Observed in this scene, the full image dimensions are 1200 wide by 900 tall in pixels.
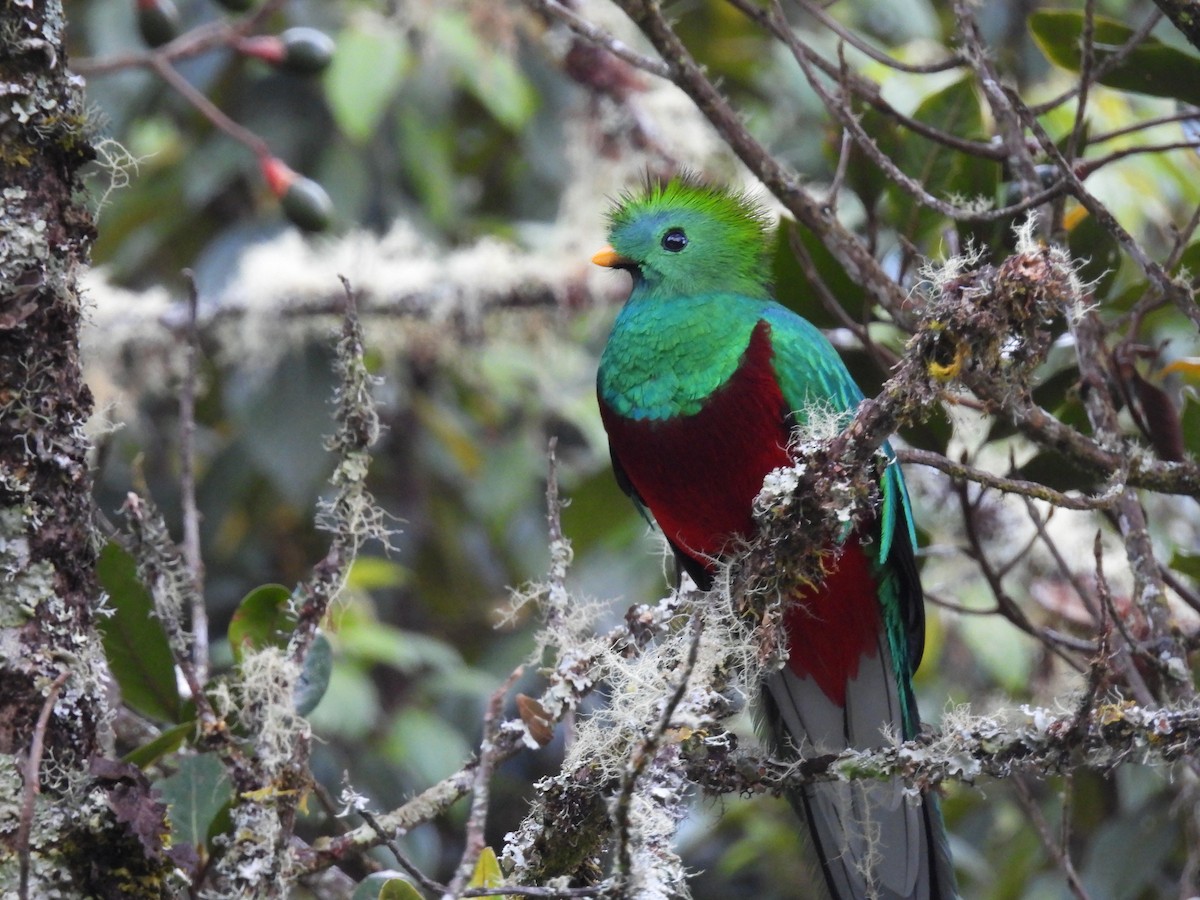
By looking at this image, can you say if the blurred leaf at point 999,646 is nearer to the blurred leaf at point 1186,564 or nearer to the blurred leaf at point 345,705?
the blurred leaf at point 1186,564

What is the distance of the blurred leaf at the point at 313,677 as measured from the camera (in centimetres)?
193

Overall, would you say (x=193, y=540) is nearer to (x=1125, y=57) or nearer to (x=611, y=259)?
(x=611, y=259)

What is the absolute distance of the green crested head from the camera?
2.67 m

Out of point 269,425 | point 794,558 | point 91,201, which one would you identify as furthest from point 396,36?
point 794,558

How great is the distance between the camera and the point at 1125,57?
232 cm

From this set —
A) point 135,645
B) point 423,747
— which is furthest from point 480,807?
point 423,747

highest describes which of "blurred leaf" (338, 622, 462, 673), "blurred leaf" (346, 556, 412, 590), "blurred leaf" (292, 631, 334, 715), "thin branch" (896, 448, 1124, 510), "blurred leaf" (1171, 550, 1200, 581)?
"blurred leaf" (346, 556, 412, 590)

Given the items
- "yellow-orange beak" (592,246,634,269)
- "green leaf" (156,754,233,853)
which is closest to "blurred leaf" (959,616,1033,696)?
"yellow-orange beak" (592,246,634,269)

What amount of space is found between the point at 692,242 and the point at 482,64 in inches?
84.6

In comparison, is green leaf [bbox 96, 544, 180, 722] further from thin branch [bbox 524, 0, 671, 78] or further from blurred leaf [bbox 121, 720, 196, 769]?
thin branch [bbox 524, 0, 671, 78]

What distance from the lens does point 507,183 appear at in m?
5.64

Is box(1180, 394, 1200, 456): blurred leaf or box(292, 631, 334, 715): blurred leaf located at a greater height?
box(1180, 394, 1200, 456): blurred leaf

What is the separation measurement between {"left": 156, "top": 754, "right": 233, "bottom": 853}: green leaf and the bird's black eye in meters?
1.34

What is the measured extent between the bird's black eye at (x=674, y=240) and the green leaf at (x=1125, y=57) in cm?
77
